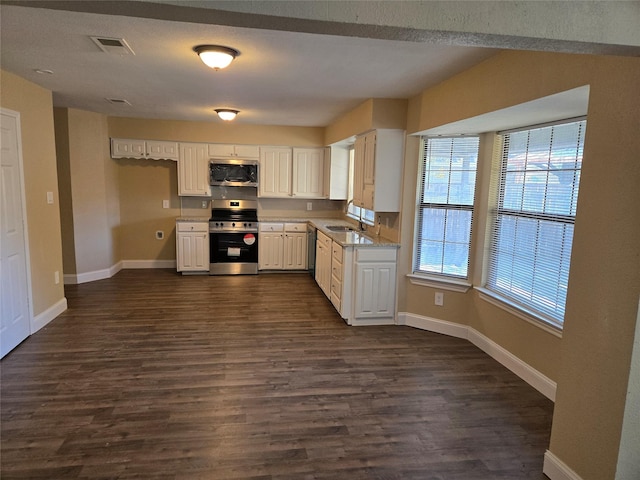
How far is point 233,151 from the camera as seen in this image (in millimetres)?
6598

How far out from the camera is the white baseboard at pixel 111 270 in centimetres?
579

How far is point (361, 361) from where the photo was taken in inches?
139

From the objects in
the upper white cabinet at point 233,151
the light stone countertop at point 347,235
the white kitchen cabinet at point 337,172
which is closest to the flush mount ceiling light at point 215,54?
the light stone countertop at point 347,235

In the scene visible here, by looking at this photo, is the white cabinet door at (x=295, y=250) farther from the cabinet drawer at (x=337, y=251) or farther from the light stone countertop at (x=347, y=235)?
the cabinet drawer at (x=337, y=251)

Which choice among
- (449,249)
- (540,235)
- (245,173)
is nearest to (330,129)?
(245,173)

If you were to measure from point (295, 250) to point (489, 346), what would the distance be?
366cm

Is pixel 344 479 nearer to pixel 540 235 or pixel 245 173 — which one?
pixel 540 235

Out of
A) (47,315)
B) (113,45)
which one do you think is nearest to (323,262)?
(47,315)

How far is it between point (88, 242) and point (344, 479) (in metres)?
5.30

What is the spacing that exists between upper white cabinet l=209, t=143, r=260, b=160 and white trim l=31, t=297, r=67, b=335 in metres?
3.12

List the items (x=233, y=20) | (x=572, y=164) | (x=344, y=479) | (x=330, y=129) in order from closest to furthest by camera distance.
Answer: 1. (x=233, y=20)
2. (x=344, y=479)
3. (x=572, y=164)
4. (x=330, y=129)

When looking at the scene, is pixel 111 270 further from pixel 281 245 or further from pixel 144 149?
pixel 281 245

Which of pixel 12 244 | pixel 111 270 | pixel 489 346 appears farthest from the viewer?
pixel 111 270

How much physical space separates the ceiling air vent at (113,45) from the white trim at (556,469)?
11.8ft
